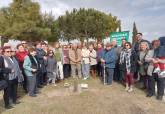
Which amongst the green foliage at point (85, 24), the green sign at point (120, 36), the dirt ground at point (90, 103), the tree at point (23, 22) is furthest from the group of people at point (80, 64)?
the green foliage at point (85, 24)

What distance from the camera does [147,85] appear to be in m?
12.3

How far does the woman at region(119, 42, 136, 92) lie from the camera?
1279cm

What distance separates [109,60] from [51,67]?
2525mm

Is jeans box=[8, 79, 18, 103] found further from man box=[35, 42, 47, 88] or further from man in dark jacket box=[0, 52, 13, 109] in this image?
man box=[35, 42, 47, 88]

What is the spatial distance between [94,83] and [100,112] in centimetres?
505

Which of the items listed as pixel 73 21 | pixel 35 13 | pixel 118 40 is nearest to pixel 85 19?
→ pixel 73 21

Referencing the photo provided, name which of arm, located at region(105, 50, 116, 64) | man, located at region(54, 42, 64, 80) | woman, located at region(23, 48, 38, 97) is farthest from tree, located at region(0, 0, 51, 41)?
woman, located at region(23, 48, 38, 97)

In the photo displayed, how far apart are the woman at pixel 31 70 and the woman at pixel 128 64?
11.3 ft

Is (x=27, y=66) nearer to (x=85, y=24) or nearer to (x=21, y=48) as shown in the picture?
(x=21, y=48)

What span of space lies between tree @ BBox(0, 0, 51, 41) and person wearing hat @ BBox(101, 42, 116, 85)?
26.5 meters

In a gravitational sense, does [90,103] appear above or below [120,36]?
below

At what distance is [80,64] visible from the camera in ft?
52.4

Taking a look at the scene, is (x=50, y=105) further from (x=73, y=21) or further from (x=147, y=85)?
(x=73, y=21)

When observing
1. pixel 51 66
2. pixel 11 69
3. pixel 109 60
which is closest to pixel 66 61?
pixel 51 66
